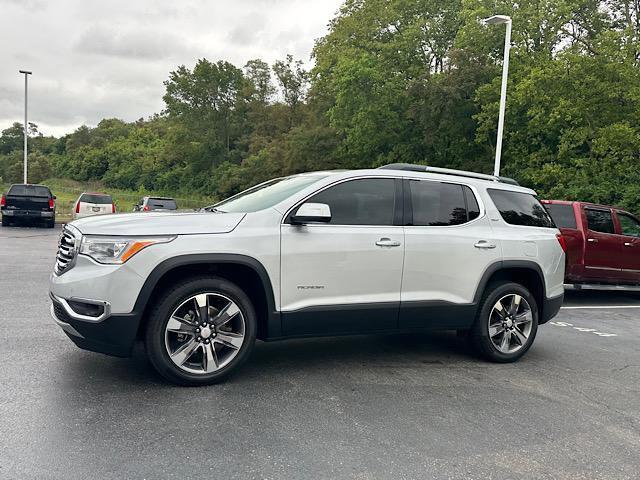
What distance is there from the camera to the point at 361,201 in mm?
4758

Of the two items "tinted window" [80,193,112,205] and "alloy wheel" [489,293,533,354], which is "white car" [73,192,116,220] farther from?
"alloy wheel" [489,293,533,354]

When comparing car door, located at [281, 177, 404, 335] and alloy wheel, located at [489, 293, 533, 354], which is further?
alloy wheel, located at [489, 293, 533, 354]

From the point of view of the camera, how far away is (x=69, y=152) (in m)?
106

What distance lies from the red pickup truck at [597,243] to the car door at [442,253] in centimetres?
447

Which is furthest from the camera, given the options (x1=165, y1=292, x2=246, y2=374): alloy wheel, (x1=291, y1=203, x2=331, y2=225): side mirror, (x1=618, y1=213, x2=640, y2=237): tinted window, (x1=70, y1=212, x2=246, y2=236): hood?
(x1=618, y1=213, x2=640, y2=237): tinted window

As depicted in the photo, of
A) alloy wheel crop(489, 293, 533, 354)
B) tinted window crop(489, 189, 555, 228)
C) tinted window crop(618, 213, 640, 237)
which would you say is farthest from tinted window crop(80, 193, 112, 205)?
alloy wheel crop(489, 293, 533, 354)

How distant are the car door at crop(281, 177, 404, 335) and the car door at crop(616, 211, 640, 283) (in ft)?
22.4

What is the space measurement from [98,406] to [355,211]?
252 centimetres

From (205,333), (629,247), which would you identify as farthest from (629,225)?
(205,333)

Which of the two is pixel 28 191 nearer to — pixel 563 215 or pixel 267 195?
pixel 267 195

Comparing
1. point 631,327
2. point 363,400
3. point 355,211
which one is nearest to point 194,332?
point 363,400

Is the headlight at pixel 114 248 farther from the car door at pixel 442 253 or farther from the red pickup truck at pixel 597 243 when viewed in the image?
the red pickup truck at pixel 597 243

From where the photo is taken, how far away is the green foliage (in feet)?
63.9

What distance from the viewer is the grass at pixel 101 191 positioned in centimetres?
3255
